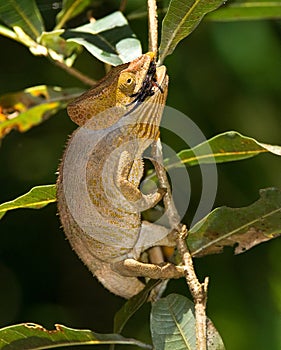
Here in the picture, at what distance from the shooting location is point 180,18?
4.68 feet

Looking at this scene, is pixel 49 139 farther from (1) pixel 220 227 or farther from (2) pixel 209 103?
(1) pixel 220 227

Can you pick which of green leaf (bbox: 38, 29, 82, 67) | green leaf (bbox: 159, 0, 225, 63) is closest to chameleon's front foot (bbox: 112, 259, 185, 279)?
green leaf (bbox: 159, 0, 225, 63)

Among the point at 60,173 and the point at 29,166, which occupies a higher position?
the point at 29,166

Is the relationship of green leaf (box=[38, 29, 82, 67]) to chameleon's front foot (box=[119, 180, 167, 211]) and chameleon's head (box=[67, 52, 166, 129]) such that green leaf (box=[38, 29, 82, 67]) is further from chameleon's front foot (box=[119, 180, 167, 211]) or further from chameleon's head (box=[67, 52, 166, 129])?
chameleon's front foot (box=[119, 180, 167, 211])

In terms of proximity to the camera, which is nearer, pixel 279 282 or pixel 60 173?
pixel 60 173

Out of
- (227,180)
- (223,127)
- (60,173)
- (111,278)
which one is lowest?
(111,278)

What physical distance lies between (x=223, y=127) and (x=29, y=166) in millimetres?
742

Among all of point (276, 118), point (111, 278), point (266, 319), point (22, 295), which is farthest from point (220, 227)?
point (22, 295)

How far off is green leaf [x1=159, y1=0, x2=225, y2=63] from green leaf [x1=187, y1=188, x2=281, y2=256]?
333mm

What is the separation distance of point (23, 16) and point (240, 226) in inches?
30.4

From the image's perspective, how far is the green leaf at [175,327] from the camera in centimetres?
135

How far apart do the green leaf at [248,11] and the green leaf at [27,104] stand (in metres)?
0.44

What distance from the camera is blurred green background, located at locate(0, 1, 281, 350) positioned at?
8.60 feet

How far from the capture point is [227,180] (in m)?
2.65
